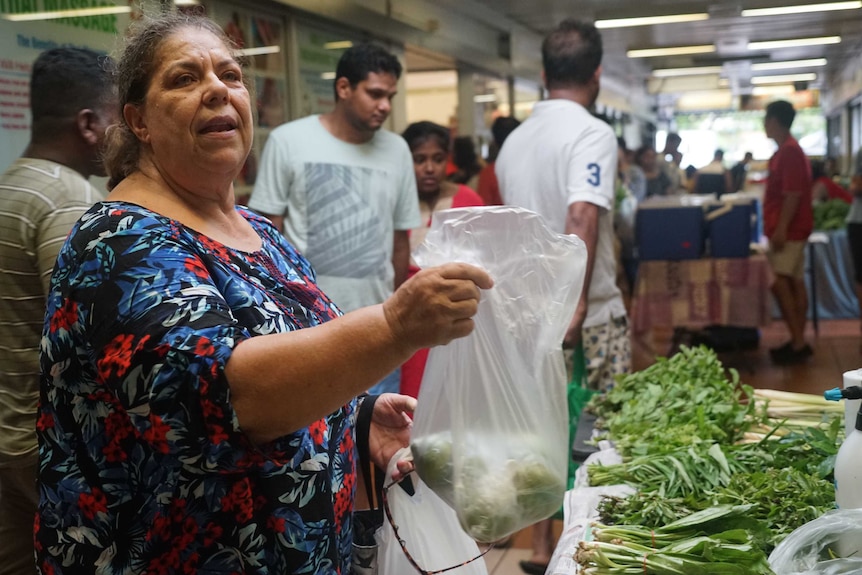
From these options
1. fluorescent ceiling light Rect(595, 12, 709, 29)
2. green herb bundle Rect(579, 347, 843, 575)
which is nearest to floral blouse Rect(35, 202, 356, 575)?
green herb bundle Rect(579, 347, 843, 575)

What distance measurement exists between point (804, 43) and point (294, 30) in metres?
10.3

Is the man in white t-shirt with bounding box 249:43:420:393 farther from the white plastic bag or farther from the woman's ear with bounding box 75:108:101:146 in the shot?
the white plastic bag

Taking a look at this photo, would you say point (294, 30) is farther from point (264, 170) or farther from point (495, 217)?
point (495, 217)

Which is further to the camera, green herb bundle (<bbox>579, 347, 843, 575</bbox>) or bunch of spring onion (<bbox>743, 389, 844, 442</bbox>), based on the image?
bunch of spring onion (<bbox>743, 389, 844, 442</bbox>)

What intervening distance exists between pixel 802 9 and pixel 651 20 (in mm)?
1665

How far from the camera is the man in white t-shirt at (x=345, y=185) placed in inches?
139

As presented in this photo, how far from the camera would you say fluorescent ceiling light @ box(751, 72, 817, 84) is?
19.6 m

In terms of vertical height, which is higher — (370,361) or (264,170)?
(264,170)

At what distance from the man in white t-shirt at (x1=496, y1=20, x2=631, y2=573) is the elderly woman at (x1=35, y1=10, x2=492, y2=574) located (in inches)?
78.8

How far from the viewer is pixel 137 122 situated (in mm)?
1508

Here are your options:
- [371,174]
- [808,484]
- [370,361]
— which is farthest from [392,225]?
[370,361]

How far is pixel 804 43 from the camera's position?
1367cm

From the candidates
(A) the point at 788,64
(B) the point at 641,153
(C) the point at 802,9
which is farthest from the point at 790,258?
(A) the point at 788,64

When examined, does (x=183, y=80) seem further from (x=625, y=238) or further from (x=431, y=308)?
(x=625, y=238)
